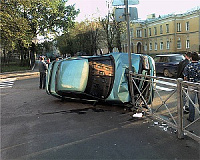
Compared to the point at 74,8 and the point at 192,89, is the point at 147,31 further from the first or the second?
the point at 192,89

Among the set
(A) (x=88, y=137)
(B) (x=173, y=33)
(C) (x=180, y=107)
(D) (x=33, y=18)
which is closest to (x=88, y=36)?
(D) (x=33, y=18)

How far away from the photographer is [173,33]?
5369 centimetres

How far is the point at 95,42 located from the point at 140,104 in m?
39.9

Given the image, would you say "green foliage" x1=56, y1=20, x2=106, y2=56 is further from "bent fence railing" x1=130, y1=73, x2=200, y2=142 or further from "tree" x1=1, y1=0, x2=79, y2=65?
"bent fence railing" x1=130, y1=73, x2=200, y2=142

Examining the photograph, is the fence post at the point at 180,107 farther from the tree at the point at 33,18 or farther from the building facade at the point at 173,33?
the building facade at the point at 173,33

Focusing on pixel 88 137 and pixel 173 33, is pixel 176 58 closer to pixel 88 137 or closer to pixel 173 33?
pixel 88 137

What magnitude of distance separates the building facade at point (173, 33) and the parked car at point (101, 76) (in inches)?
1650

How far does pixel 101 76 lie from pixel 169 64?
345 inches

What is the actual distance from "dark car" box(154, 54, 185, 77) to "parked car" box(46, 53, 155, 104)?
25.1ft

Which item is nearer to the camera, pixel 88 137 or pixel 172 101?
pixel 88 137

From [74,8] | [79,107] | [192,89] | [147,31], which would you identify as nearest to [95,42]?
[74,8]

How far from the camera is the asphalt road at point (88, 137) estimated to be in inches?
137

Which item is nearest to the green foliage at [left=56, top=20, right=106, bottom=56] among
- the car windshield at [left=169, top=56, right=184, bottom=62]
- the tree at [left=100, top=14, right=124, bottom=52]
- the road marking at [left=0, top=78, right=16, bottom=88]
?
the tree at [left=100, top=14, right=124, bottom=52]

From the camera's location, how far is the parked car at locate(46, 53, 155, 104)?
19.1ft
